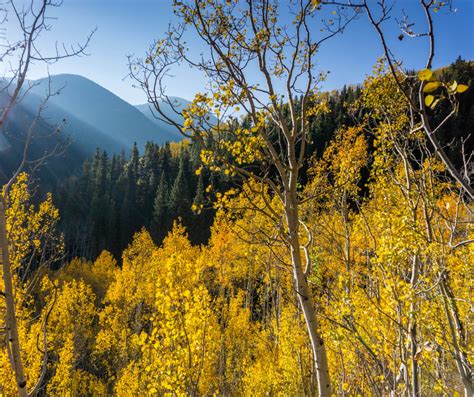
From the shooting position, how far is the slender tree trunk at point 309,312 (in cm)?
285

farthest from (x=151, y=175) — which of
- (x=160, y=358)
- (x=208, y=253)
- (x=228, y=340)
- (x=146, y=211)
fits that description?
(x=160, y=358)

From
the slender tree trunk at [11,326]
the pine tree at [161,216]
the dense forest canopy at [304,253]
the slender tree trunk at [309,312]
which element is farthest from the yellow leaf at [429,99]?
the pine tree at [161,216]

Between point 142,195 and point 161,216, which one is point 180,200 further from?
point 142,195

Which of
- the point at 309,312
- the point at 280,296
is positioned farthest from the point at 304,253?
the point at 280,296

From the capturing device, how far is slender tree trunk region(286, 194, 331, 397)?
9.34 feet

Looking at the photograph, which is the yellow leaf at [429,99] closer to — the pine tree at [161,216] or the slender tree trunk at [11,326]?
the slender tree trunk at [11,326]

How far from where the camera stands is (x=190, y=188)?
58.0 m

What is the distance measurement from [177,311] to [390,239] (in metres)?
3.67

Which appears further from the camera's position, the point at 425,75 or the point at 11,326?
the point at 11,326

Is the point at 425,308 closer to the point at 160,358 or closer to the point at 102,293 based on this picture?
the point at 160,358

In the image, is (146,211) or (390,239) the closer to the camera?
(390,239)

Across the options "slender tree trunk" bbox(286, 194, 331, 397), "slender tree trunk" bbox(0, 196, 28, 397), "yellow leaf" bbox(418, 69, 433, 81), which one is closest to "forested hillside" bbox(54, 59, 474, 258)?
"slender tree trunk" bbox(286, 194, 331, 397)

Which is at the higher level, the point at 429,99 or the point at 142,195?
the point at 429,99

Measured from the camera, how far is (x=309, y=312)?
299 centimetres
